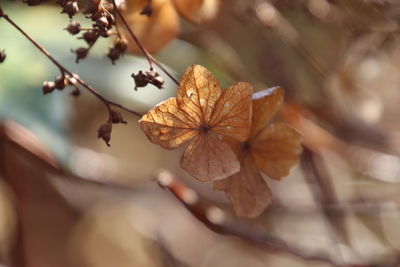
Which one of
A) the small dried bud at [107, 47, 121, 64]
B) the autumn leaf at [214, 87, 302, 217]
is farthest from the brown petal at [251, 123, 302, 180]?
the small dried bud at [107, 47, 121, 64]

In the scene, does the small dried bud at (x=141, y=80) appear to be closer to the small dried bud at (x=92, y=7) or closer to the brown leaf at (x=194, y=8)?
the small dried bud at (x=92, y=7)

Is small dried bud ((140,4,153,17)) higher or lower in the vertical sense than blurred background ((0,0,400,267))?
higher

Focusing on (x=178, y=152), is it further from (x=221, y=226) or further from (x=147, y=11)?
(x=147, y=11)

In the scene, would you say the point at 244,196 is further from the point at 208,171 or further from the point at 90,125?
the point at 90,125

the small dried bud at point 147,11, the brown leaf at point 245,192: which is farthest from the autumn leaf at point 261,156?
the small dried bud at point 147,11

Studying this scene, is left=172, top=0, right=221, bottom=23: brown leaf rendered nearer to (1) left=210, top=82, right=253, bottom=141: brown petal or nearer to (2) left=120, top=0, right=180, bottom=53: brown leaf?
(2) left=120, top=0, right=180, bottom=53: brown leaf

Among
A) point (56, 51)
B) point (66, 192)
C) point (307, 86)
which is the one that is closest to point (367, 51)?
point (307, 86)

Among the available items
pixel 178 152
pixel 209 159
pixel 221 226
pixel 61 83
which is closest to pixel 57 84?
pixel 61 83
